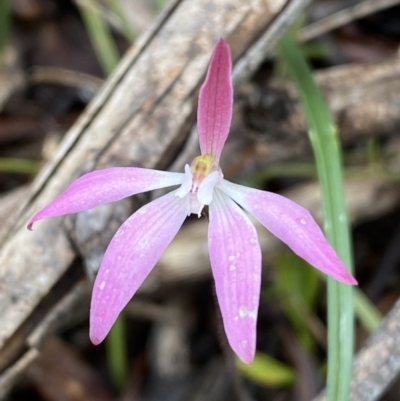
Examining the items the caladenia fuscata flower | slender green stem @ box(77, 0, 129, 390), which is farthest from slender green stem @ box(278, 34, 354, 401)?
slender green stem @ box(77, 0, 129, 390)

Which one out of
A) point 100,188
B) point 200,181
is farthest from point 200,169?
point 100,188

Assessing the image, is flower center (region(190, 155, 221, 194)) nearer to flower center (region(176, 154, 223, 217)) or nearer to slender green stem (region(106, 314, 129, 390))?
flower center (region(176, 154, 223, 217))

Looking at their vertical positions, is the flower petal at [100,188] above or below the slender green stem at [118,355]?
below

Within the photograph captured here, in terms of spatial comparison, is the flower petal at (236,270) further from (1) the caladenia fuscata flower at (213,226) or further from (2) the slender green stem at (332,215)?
(2) the slender green stem at (332,215)

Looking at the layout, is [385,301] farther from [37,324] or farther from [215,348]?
[37,324]

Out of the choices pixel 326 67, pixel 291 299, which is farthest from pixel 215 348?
pixel 326 67

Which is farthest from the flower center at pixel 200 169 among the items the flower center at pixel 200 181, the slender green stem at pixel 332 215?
the slender green stem at pixel 332 215
